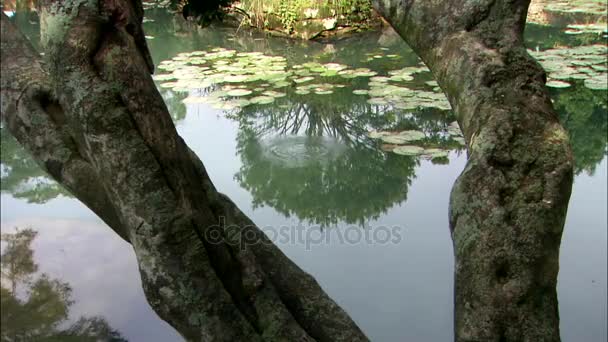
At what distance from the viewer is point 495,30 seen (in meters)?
1.24

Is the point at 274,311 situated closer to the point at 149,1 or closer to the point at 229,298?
the point at 229,298

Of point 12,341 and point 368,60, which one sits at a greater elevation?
point 368,60

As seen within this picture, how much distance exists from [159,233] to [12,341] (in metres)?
1.67

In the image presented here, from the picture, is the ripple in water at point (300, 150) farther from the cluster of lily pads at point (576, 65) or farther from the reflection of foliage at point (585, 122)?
the cluster of lily pads at point (576, 65)

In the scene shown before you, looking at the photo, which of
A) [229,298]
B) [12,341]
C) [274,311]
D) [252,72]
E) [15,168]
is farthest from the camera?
[252,72]

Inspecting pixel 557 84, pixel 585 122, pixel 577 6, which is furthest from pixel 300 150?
pixel 577 6

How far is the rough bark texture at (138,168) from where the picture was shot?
3.67ft

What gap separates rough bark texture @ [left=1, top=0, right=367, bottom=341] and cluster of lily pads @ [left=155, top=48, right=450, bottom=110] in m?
3.38

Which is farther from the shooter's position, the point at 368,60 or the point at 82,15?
the point at 368,60

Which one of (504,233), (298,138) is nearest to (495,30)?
(504,233)

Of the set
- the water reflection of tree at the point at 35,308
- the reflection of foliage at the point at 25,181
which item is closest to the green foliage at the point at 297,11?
the reflection of foliage at the point at 25,181

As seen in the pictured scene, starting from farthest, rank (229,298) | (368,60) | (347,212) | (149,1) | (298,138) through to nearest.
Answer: (149,1) < (368,60) < (298,138) < (347,212) < (229,298)

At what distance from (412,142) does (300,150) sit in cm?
79

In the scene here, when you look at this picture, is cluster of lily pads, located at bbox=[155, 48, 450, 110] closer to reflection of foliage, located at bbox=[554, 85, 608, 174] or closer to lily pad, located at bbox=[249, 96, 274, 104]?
lily pad, located at bbox=[249, 96, 274, 104]
